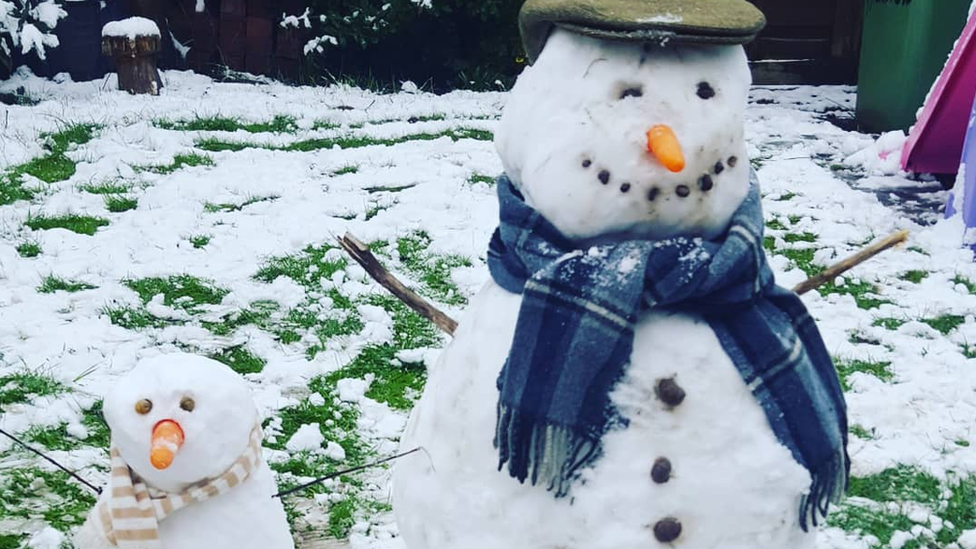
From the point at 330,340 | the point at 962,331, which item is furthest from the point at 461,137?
the point at 962,331

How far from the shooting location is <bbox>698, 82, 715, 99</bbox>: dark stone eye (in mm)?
1856

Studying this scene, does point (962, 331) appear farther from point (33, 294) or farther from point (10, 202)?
point (10, 202)

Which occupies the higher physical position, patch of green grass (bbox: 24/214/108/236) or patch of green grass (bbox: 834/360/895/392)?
patch of green grass (bbox: 24/214/108/236)

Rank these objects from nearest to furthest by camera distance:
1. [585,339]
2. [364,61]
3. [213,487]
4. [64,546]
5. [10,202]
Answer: [585,339]
[213,487]
[64,546]
[10,202]
[364,61]

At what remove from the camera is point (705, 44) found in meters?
1.85

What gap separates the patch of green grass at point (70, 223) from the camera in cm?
504

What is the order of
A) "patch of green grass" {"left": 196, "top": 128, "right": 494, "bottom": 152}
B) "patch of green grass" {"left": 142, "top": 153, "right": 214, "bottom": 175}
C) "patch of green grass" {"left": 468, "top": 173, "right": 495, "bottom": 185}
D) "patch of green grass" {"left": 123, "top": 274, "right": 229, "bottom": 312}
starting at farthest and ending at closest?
"patch of green grass" {"left": 196, "top": 128, "right": 494, "bottom": 152}
"patch of green grass" {"left": 142, "top": 153, "right": 214, "bottom": 175}
"patch of green grass" {"left": 468, "top": 173, "right": 495, "bottom": 185}
"patch of green grass" {"left": 123, "top": 274, "right": 229, "bottom": 312}

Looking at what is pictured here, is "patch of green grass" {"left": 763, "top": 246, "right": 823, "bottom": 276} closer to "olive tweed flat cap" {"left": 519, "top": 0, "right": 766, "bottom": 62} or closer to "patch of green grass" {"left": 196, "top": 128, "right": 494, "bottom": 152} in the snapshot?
"patch of green grass" {"left": 196, "top": 128, "right": 494, "bottom": 152}

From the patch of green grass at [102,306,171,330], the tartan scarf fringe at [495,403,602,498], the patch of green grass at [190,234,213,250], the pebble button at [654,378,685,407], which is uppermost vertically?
the pebble button at [654,378,685,407]

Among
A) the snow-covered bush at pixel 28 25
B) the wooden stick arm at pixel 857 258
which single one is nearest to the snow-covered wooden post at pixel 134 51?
the snow-covered bush at pixel 28 25

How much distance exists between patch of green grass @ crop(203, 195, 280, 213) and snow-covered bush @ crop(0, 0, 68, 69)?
2.66 m

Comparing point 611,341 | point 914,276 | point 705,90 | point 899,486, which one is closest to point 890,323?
point 914,276

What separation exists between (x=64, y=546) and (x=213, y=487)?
0.75 meters

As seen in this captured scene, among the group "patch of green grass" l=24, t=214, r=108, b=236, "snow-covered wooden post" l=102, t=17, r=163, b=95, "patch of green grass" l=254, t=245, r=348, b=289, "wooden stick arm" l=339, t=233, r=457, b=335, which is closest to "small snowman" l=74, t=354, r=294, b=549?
"wooden stick arm" l=339, t=233, r=457, b=335
